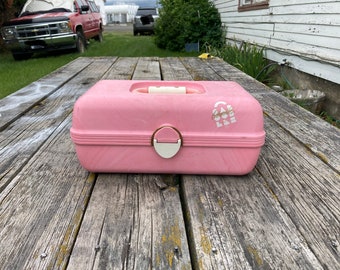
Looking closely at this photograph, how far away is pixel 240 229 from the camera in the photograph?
749 millimetres

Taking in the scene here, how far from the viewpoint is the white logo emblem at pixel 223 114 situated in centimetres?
92

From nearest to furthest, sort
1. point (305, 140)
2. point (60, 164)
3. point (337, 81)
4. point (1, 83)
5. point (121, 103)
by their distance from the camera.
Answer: point (121, 103), point (60, 164), point (305, 140), point (337, 81), point (1, 83)

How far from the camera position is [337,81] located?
11.2 feet

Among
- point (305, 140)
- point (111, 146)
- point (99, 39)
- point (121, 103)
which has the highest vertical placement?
point (121, 103)

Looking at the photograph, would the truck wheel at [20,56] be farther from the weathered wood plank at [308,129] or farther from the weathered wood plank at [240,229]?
the weathered wood plank at [240,229]

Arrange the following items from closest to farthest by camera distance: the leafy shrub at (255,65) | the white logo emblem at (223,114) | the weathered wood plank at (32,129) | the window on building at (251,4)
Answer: the white logo emblem at (223,114)
the weathered wood plank at (32,129)
the leafy shrub at (255,65)
the window on building at (251,4)

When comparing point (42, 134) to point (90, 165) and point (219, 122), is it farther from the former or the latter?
point (219, 122)

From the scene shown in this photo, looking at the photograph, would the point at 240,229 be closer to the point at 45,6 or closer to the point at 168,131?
the point at 168,131

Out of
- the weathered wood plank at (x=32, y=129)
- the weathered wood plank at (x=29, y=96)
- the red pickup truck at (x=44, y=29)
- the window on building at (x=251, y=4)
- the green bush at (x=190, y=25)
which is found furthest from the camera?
the green bush at (x=190, y=25)

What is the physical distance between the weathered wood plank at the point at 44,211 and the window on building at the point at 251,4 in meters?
5.44

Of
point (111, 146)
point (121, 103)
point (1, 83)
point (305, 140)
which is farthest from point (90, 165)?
point (1, 83)

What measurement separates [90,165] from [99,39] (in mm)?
12210

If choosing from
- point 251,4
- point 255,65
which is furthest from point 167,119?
point 251,4

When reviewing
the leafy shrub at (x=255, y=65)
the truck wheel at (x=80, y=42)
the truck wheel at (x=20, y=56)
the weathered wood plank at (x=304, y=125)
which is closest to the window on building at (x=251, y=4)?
the leafy shrub at (x=255, y=65)
